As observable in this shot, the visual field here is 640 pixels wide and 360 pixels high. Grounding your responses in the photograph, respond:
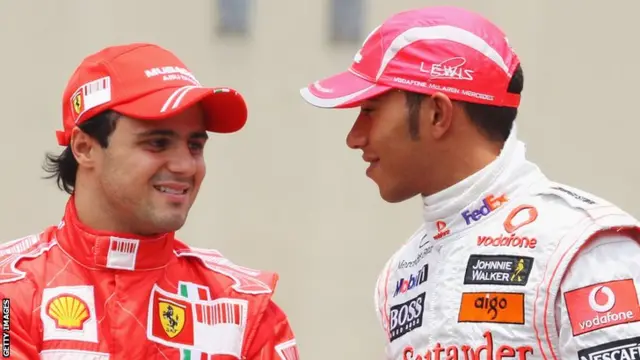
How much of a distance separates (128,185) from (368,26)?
17.2 ft

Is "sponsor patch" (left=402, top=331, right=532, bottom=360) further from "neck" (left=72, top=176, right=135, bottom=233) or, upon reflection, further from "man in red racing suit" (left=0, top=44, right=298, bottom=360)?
"neck" (left=72, top=176, right=135, bottom=233)

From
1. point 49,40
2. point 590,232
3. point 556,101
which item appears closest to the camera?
point 590,232

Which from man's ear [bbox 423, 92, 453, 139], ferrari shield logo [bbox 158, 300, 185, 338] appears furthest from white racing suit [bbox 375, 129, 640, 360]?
ferrari shield logo [bbox 158, 300, 185, 338]

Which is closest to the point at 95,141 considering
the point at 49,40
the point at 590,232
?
the point at 590,232

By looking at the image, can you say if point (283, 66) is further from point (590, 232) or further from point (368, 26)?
point (590, 232)

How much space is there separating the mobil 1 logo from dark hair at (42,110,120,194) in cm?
88

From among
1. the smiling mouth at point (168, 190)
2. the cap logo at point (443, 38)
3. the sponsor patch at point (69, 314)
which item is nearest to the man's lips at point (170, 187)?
the smiling mouth at point (168, 190)

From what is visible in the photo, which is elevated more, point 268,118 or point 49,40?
point 49,40

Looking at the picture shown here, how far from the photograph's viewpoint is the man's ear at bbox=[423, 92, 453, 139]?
2.96 meters

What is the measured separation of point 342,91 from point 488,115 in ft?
1.25

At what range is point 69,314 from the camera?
3.02m

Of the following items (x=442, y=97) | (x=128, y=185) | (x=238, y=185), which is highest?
(x=442, y=97)

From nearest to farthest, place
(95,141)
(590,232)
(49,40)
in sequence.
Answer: (590,232) < (95,141) < (49,40)

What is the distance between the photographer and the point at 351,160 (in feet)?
26.3
